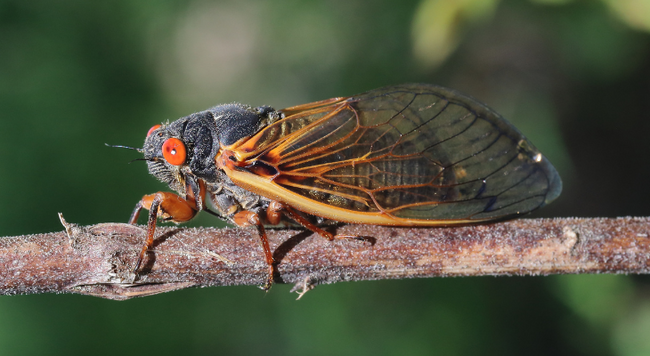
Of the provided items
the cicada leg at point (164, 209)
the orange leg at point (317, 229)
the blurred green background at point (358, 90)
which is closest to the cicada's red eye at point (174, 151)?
the cicada leg at point (164, 209)

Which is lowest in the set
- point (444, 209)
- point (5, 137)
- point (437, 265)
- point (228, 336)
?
point (228, 336)

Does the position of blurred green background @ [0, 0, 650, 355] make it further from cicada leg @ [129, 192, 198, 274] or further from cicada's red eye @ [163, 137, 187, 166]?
cicada leg @ [129, 192, 198, 274]

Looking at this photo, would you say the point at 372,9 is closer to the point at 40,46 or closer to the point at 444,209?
the point at 40,46

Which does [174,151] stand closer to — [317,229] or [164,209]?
[164,209]

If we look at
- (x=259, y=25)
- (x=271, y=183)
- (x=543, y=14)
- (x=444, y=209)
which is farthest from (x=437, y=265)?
(x=259, y=25)

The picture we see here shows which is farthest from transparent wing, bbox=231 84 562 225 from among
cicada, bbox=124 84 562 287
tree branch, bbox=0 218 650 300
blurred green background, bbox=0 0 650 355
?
blurred green background, bbox=0 0 650 355
